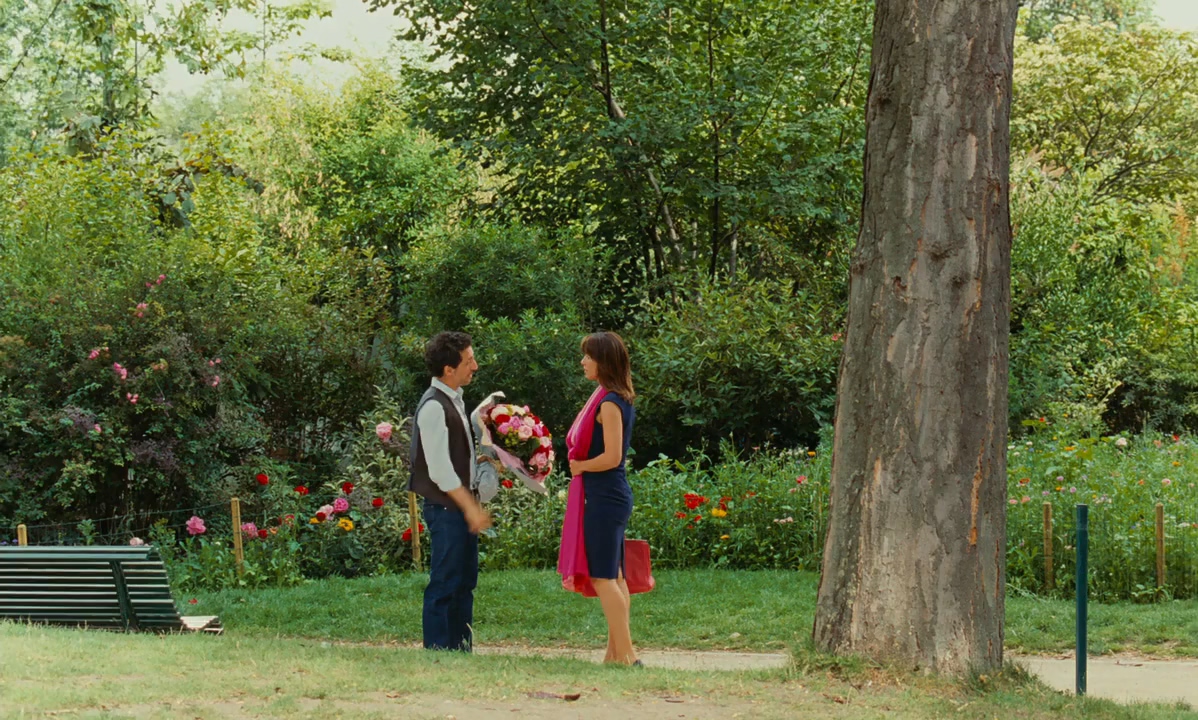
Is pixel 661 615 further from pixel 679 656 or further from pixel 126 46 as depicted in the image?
pixel 126 46

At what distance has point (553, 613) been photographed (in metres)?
Result: 9.33

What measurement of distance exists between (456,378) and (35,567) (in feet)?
8.92

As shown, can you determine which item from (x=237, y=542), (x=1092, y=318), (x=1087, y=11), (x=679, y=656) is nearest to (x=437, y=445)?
(x=679, y=656)

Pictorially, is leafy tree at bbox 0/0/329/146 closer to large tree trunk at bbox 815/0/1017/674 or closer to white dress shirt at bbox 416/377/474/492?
white dress shirt at bbox 416/377/474/492

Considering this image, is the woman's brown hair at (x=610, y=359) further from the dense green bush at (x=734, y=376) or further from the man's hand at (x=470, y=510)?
the dense green bush at (x=734, y=376)

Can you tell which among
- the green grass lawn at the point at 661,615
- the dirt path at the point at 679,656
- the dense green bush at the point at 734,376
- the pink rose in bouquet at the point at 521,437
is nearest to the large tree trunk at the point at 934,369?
the dirt path at the point at 679,656

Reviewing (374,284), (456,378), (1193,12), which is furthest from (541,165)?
(1193,12)

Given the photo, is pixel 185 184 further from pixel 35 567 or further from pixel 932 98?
pixel 932 98

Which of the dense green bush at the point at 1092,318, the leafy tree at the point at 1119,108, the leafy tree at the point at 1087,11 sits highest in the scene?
the leafy tree at the point at 1087,11

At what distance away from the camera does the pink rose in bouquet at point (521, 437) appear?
6891 mm

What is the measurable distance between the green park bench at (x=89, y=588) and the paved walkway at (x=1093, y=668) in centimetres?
200

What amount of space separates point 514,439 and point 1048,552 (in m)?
4.97

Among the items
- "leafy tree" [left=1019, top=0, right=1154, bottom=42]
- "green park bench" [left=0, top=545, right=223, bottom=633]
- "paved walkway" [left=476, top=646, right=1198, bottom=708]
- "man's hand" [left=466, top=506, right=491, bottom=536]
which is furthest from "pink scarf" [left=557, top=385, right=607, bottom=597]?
"leafy tree" [left=1019, top=0, right=1154, bottom=42]

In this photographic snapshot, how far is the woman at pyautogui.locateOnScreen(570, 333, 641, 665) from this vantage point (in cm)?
652
